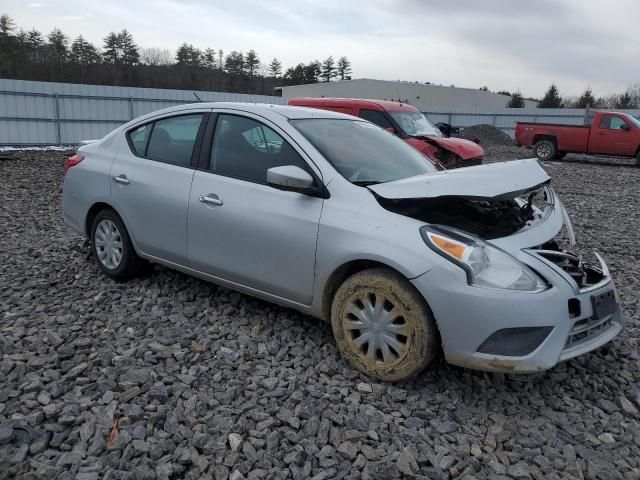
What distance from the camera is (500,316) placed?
111 inches

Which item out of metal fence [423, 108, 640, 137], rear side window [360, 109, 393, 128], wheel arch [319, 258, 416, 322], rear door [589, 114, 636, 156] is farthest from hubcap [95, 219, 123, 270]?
metal fence [423, 108, 640, 137]

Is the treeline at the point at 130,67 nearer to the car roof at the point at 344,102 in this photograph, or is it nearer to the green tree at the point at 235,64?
the green tree at the point at 235,64

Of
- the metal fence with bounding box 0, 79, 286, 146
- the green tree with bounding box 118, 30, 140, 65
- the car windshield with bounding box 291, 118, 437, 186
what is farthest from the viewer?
the green tree with bounding box 118, 30, 140, 65

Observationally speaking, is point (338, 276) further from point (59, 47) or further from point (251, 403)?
point (59, 47)

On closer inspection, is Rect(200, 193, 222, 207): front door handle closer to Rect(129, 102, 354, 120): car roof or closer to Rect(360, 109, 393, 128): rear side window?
Rect(129, 102, 354, 120): car roof

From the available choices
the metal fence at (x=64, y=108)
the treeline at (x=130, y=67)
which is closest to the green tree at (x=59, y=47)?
the treeline at (x=130, y=67)

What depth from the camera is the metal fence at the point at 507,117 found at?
92.5ft

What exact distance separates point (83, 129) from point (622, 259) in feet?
55.4

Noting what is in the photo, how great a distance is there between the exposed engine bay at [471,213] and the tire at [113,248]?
2.45 m

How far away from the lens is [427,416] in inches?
117

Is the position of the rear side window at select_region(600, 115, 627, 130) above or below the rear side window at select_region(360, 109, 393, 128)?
above

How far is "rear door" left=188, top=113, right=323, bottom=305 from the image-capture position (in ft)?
11.4

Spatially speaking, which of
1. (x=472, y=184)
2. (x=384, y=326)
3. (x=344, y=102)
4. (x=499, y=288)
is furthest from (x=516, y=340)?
(x=344, y=102)

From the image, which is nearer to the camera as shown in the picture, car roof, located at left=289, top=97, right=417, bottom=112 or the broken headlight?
the broken headlight
